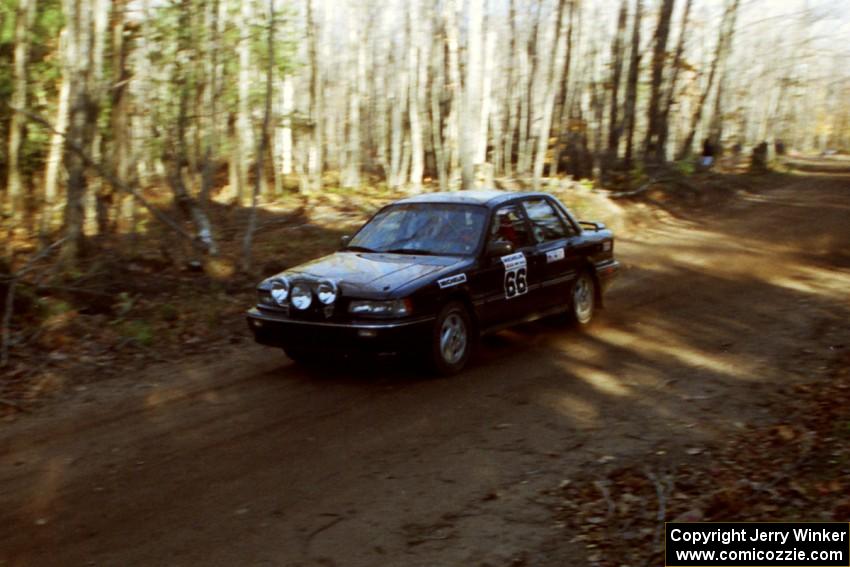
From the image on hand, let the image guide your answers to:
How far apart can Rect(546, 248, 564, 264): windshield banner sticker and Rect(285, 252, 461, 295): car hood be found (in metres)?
1.46

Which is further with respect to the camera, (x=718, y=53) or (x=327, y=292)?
(x=718, y=53)

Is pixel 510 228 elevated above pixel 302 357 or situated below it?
above

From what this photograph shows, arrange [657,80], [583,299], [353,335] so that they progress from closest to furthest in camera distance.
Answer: [353,335] < [583,299] < [657,80]

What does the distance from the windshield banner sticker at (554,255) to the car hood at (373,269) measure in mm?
1462

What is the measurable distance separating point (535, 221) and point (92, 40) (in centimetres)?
598

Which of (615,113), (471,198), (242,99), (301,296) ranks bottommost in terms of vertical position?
(301,296)

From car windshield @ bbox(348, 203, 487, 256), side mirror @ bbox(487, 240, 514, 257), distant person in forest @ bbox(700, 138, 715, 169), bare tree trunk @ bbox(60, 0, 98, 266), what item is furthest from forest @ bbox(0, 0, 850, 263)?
side mirror @ bbox(487, 240, 514, 257)

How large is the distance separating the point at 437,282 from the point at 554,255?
2.16m

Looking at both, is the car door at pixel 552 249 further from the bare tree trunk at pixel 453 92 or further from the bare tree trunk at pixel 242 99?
the bare tree trunk at pixel 453 92

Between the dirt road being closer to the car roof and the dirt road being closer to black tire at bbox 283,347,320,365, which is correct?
black tire at bbox 283,347,320,365

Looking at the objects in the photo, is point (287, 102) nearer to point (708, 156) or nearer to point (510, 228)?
point (708, 156)

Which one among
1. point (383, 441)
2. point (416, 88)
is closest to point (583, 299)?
point (383, 441)

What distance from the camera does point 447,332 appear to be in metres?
7.71

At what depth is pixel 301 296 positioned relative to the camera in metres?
7.41
